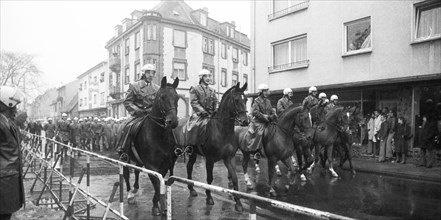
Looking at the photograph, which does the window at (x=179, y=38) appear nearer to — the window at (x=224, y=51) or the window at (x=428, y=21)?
the window at (x=224, y=51)

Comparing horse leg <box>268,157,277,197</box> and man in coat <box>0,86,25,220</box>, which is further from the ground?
man in coat <box>0,86,25,220</box>

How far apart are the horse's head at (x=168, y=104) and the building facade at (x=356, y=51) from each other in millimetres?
10695

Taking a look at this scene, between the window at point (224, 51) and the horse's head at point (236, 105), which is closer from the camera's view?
the horse's head at point (236, 105)

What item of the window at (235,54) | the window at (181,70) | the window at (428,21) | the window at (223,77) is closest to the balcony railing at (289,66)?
the window at (428,21)

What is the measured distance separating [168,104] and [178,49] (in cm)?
2937

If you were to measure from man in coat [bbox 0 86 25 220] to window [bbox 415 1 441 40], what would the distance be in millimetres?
14613

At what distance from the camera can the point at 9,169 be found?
3914 mm

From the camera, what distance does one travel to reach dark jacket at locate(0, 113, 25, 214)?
3836 millimetres

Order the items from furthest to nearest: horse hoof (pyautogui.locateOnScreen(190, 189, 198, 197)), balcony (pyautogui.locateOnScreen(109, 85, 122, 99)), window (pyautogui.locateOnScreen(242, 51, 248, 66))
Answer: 1. window (pyautogui.locateOnScreen(242, 51, 248, 66))
2. balcony (pyautogui.locateOnScreen(109, 85, 122, 99))
3. horse hoof (pyautogui.locateOnScreen(190, 189, 198, 197))

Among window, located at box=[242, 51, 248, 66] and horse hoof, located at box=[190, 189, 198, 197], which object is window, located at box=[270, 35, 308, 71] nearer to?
horse hoof, located at box=[190, 189, 198, 197]

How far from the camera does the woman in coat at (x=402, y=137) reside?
44.8 ft

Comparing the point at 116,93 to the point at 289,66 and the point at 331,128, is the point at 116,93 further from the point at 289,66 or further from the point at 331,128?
the point at 331,128

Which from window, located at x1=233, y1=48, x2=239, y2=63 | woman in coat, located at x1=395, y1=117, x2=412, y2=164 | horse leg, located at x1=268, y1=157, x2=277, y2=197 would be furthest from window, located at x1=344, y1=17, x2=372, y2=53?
window, located at x1=233, y1=48, x2=239, y2=63

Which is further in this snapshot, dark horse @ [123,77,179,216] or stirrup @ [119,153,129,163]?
stirrup @ [119,153,129,163]
